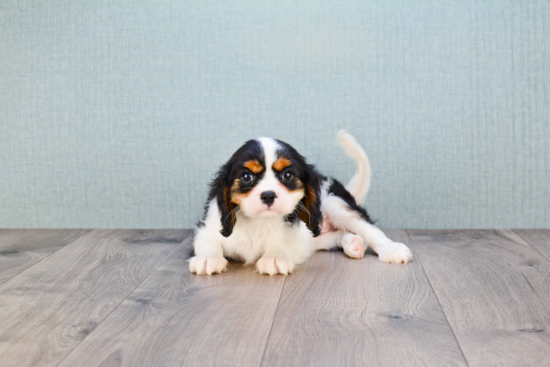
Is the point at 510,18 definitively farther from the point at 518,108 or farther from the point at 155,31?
the point at 155,31

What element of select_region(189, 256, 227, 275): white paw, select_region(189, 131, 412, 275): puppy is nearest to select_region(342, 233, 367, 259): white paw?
select_region(189, 131, 412, 275): puppy

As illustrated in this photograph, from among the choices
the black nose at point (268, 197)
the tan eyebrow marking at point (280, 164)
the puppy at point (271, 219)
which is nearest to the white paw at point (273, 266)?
the puppy at point (271, 219)

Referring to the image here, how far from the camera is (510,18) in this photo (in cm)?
287

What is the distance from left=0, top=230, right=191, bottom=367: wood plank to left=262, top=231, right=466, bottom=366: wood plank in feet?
1.79

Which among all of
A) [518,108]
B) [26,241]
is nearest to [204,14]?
[26,241]

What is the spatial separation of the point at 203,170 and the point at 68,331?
1.70m

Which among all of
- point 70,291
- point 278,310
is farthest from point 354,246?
point 70,291

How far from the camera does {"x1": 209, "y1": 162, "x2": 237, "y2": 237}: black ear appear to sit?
2031 mm

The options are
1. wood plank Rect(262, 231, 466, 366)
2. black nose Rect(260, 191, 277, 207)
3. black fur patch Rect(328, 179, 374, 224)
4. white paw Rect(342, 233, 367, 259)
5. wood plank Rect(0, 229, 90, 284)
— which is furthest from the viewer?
black fur patch Rect(328, 179, 374, 224)

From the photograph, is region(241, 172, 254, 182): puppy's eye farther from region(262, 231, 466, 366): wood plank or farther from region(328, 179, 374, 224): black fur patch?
region(328, 179, 374, 224): black fur patch

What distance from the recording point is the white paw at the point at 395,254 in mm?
2197

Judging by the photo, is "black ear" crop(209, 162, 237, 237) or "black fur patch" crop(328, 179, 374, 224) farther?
"black fur patch" crop(328, 179, 374, 224)

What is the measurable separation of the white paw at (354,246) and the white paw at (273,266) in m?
0.37

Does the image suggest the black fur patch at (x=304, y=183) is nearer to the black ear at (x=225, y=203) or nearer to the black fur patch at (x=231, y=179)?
the black fur patch at (x=231, y=179)
